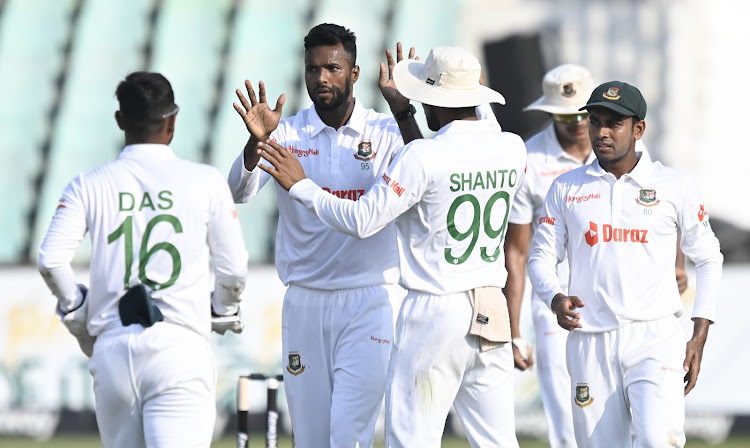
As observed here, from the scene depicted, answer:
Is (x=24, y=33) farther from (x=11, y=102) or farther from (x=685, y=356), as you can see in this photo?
(x=685, y=356)

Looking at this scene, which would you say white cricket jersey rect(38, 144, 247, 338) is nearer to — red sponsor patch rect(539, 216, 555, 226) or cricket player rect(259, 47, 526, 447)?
cricket player rect(259, 47, 526, 447)

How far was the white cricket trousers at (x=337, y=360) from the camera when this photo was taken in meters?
5.42

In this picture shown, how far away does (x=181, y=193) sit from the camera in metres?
4.59

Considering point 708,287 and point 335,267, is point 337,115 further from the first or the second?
point 708,287

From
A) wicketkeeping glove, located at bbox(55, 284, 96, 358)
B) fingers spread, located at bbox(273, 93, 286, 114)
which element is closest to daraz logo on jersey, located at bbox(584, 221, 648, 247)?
fingers spread, located at bbox(273, 93, 286, 114)

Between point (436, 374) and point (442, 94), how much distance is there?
1068 mm

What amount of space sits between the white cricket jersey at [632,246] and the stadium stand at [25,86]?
6.18 m

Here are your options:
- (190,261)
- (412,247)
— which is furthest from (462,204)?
(190,261)

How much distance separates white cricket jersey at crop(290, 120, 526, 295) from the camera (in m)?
4.98

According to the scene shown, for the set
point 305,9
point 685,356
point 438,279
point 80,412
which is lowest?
point 80,412

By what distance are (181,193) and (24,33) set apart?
276 inches

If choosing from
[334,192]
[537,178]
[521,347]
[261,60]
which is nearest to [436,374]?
[334,192]

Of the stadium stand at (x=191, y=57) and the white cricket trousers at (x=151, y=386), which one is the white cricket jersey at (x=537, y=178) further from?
the stadium stand at (x=191, y=57)

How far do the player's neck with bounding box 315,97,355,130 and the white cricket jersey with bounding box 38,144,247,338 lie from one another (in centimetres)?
110
